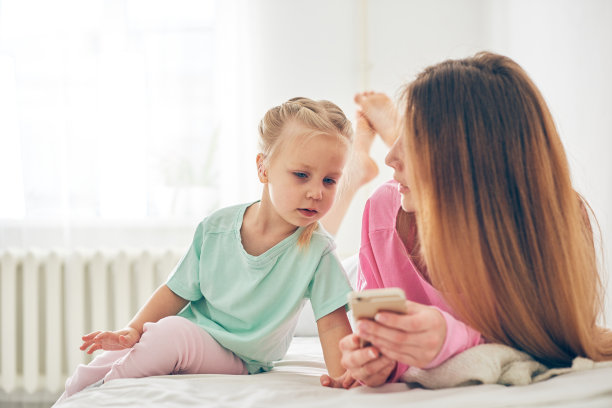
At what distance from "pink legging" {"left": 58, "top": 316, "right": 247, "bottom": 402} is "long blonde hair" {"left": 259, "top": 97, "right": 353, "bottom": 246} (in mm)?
289

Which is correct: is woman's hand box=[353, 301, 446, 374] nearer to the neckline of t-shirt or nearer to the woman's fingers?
the woman's fingers

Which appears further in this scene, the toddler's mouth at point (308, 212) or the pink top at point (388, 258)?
the toddler's mouth at point (308, 212)

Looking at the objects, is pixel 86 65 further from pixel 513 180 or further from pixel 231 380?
pixel 513 180

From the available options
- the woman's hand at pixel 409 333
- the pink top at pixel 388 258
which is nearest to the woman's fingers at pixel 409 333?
the woman's hand at pixel 409 333

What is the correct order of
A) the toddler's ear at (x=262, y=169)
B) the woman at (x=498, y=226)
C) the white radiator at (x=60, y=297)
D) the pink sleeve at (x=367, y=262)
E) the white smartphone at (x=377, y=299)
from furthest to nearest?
the white radiator at (x=60, y=297)
the toddler's ear at (x=262, y=169)
the pink sleeve at (x=367, y=262)
the woman at (x=498, y=226)
the white smartphone at (x=377, y=299)

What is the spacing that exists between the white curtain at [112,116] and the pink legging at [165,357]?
55.8 inches

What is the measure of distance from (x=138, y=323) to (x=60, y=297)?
1.53 metres

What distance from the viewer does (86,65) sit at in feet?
8.70

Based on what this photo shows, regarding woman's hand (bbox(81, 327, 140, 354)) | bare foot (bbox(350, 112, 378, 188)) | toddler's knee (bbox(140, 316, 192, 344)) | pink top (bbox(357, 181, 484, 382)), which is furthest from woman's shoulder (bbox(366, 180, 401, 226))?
bare foot (bbox(350, 112, 378, 188))

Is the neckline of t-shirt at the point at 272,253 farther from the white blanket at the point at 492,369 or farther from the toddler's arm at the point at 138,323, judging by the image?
the white blanket at the point at 492,369

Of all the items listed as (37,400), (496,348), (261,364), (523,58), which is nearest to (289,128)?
(261,364)

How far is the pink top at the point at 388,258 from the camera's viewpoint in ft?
3.67

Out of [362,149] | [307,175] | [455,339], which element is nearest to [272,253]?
[307,175]

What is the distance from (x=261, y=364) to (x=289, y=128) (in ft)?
1.68
